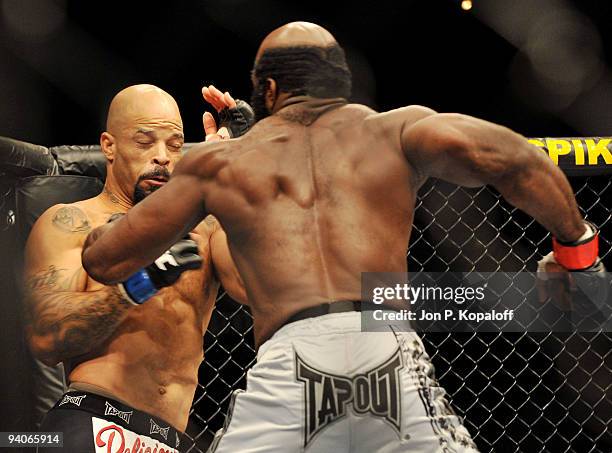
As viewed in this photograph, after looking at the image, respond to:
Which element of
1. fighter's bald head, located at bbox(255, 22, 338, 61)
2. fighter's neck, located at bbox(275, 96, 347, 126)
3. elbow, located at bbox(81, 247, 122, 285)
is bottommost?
elbow, located at bbox(81, 247, 122, 285)

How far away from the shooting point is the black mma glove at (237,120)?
6.44 feet

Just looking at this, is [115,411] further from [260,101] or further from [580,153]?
[580,153]

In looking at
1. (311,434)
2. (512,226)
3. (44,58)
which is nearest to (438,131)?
(311,434)

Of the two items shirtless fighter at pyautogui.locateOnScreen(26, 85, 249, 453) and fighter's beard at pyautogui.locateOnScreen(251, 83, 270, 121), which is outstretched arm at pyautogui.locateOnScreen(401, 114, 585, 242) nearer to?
fighter's beard at pyautogui.locateOnScreen(251, 83, 270, 121)

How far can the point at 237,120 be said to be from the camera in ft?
6.46

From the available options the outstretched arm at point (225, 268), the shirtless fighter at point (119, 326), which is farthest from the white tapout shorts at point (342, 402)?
the outstretched arm at point (225, 268)

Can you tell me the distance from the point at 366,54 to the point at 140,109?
5.11 feet

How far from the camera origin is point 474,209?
3531mm

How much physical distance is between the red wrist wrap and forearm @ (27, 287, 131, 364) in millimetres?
915

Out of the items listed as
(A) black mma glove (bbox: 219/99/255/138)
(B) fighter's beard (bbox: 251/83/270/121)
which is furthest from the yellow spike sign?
(B) fighter's beard (bbox: 251/83/270/121)

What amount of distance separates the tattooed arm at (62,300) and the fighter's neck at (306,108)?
25.6 inches

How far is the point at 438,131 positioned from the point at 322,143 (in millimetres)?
189

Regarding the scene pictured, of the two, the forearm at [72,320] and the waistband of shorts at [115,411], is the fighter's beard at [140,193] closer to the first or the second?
the forearm at [72,320]

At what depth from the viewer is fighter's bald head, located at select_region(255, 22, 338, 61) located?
1.40 metres
